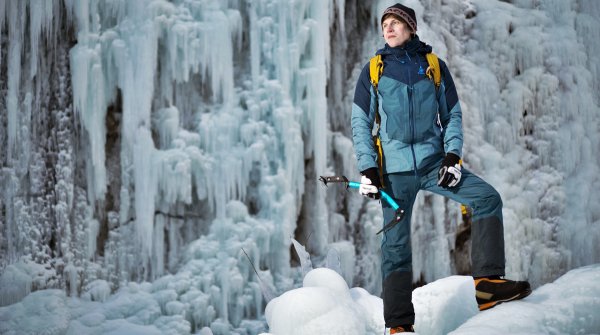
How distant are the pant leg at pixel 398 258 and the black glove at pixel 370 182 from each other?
4.1 inches

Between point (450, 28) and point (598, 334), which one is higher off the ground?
point (450, 28)

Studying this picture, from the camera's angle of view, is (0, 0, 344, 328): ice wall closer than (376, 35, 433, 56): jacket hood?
No

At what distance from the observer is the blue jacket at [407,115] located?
9.77 feet

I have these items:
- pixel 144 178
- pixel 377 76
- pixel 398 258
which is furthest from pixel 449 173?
pixel 144 178

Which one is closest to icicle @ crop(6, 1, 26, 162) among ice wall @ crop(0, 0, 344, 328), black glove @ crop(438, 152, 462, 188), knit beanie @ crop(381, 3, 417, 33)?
ice wall @ crop(0, 0, 344, 328)

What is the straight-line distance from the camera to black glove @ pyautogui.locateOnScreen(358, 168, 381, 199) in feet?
9.50

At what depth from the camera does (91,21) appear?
6.22m

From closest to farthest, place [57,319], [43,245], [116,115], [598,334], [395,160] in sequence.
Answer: [598,334] < [395,160] < [57,319] < [43,245] < [116,115]

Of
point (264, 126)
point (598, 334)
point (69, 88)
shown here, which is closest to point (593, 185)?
point (264, 126)

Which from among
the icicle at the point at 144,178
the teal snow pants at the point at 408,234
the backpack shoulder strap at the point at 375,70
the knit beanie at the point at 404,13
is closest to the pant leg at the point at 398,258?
the teal snow pants at the point at 408,234

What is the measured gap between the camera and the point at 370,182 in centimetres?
291

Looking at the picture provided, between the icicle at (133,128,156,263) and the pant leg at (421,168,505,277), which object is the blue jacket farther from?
the icicle at (133,128,156,263)

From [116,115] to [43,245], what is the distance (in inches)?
63.5

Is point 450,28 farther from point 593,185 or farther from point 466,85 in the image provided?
point 593,185
